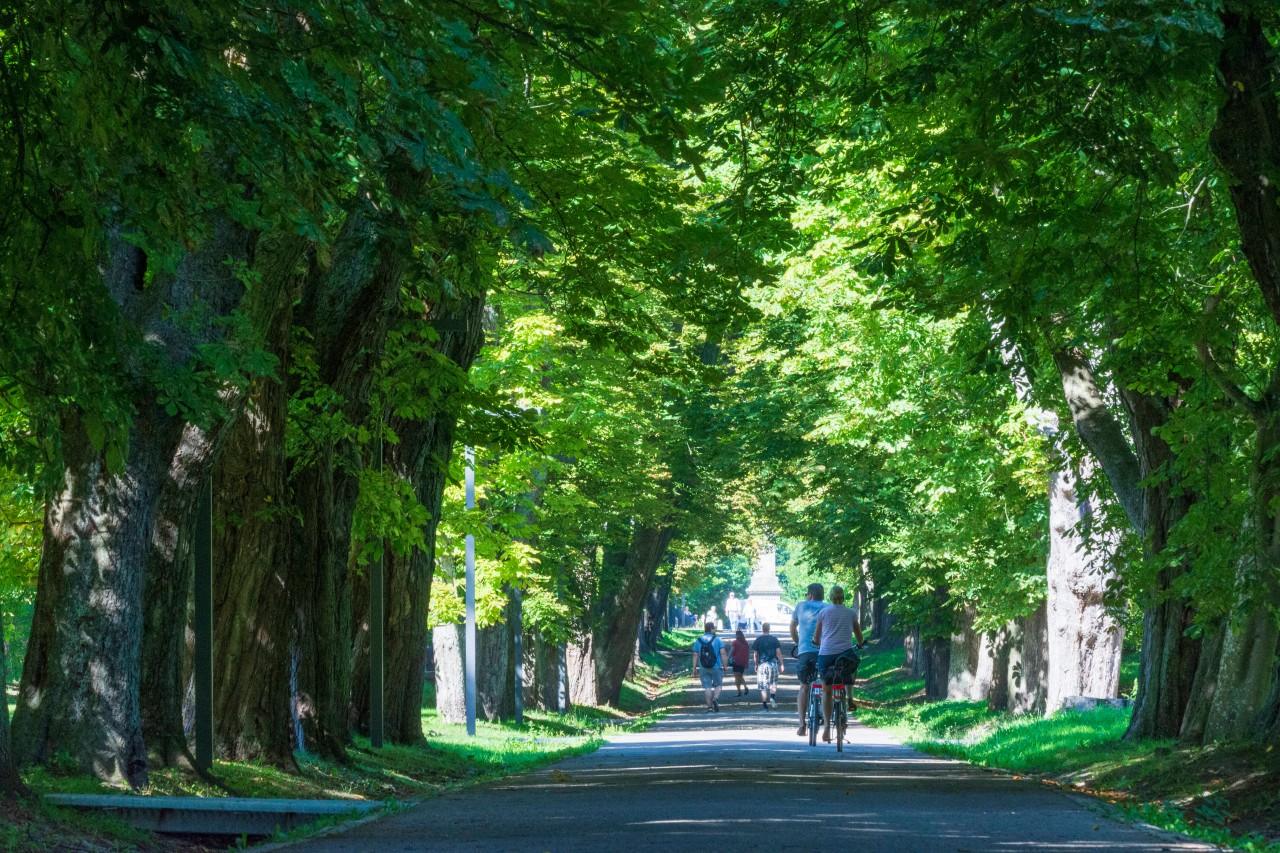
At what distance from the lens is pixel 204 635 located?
36.8 ft

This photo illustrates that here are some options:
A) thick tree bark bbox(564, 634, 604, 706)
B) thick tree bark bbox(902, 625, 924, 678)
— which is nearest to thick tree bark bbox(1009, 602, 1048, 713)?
thick tree bark bbox(564, 634, 604, 706)

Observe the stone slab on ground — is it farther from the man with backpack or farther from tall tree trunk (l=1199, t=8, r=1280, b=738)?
the man with backpack

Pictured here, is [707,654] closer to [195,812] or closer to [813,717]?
[813,717]

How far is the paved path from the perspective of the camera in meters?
8.64

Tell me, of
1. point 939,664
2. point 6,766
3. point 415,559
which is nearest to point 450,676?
point 415,559

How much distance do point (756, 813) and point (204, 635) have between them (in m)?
3.88

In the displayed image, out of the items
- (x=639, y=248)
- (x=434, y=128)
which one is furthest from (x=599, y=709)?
(x=434, y=128)

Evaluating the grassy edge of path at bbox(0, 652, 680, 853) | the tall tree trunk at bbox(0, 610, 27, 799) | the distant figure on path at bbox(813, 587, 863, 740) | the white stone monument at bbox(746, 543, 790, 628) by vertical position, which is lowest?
the grassy edge of path at bbox(0, 652, 680, 853)

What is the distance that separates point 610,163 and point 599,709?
26279 millimetres

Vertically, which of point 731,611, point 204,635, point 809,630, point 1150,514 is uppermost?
point 731,611

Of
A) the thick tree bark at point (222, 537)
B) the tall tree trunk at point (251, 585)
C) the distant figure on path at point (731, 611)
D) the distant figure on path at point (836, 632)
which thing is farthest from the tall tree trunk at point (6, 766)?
the distant figure on path at point (731, 611)

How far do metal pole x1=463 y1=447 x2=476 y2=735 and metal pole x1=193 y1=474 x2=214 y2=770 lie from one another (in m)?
13.6

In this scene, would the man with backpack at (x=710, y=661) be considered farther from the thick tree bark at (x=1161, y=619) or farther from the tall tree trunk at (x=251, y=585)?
the tall tree trunk at (x=251, y=585)

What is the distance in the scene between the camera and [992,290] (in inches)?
485
